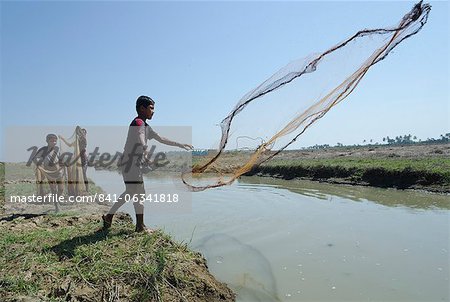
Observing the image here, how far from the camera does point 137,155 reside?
473cm

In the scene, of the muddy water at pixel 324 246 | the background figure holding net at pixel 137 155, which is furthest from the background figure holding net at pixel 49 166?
the background figure holding net at pixel 137 155

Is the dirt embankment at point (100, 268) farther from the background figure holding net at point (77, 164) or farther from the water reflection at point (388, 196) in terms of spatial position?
the water reflection at point (388, 196)

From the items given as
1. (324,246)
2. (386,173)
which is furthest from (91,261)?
(386,173)

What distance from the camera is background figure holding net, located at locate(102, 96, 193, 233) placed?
15.3ft

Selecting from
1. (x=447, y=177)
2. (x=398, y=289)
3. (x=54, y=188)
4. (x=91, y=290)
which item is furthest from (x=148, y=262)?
(x=447, y=177)

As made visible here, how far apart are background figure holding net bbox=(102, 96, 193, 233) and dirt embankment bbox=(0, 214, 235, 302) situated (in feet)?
1.40

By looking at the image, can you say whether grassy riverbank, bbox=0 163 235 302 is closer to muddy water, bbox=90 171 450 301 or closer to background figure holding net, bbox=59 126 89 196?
muddy water, bbox=90 171 450 301

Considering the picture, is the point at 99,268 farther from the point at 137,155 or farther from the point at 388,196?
the point at 388,196

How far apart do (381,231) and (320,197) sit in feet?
16.5

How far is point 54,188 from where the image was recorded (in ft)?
26.1

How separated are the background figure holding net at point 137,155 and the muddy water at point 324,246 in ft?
5.42

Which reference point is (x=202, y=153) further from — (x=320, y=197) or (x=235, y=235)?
(x=320, y=197)

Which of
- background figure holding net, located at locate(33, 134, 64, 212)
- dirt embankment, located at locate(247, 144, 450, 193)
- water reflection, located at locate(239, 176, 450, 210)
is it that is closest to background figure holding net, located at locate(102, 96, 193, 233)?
background figure holding net, located at locate(33, 134, 64, 212)

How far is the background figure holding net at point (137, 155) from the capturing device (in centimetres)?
466
